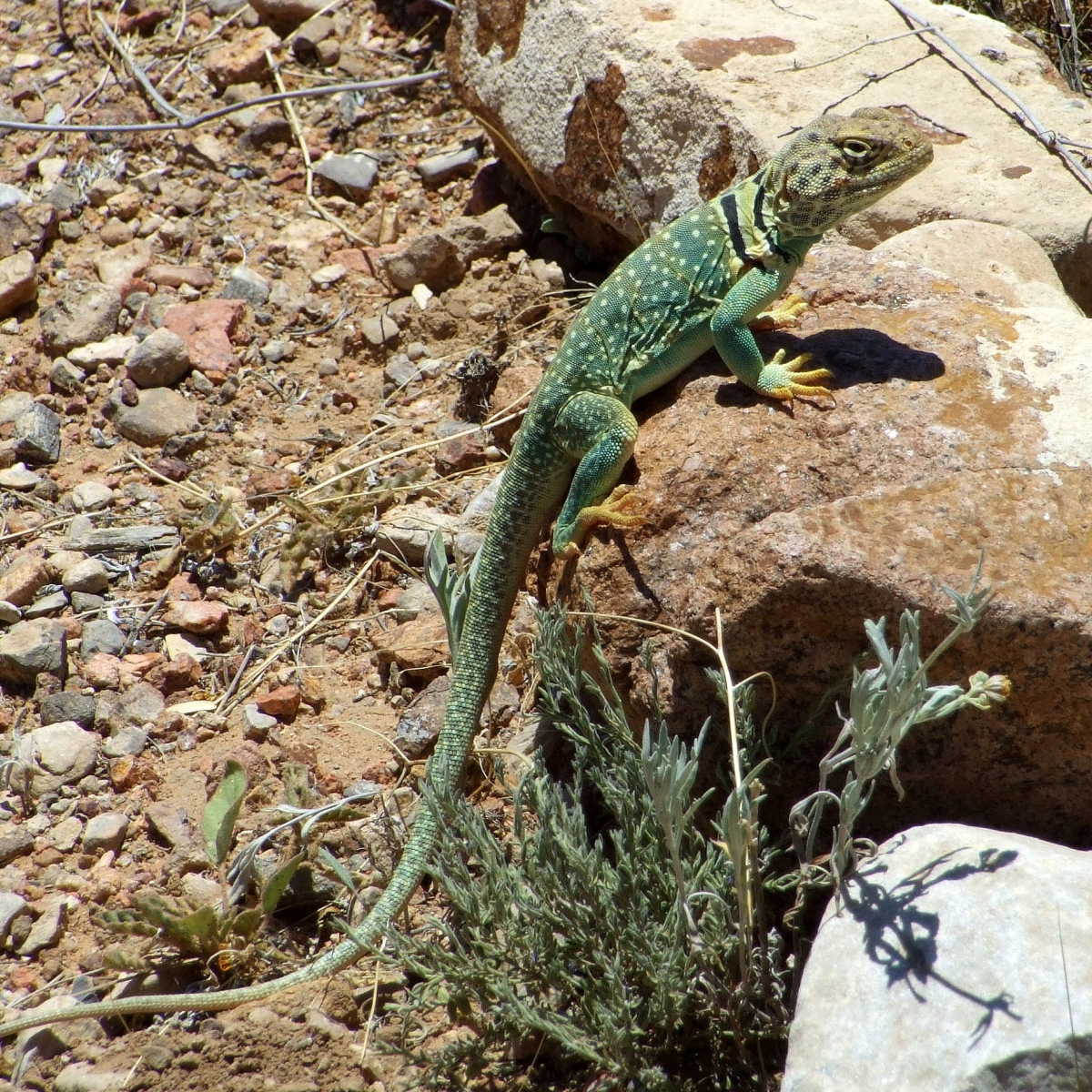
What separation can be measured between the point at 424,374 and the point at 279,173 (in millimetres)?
1995

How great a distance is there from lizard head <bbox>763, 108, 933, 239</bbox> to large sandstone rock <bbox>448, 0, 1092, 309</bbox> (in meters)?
1.01

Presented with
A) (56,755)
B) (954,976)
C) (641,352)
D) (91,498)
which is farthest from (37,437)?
(954,976)

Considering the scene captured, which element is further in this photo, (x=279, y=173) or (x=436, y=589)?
(x=279, y=173)

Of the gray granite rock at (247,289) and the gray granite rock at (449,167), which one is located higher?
the gray granite rock at (449,167)

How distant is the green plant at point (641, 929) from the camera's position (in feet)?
8.28

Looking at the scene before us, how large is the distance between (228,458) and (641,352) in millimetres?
2445

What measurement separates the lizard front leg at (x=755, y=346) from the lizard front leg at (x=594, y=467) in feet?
1.25

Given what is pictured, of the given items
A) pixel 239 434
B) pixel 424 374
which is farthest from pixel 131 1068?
pixel 424 374

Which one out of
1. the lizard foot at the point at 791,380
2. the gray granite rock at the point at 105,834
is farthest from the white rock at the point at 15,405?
the lizard foot at the point at 791,380

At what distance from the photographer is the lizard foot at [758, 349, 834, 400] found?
10.6 feet

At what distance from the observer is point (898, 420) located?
120 inches

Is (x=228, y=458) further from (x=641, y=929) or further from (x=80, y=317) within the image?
(x=641, y=929)

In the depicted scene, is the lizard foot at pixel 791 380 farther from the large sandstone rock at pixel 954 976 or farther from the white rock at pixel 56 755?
the white rock at pixel 56 755

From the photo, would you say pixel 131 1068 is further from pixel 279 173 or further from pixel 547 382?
pixel 279 173
